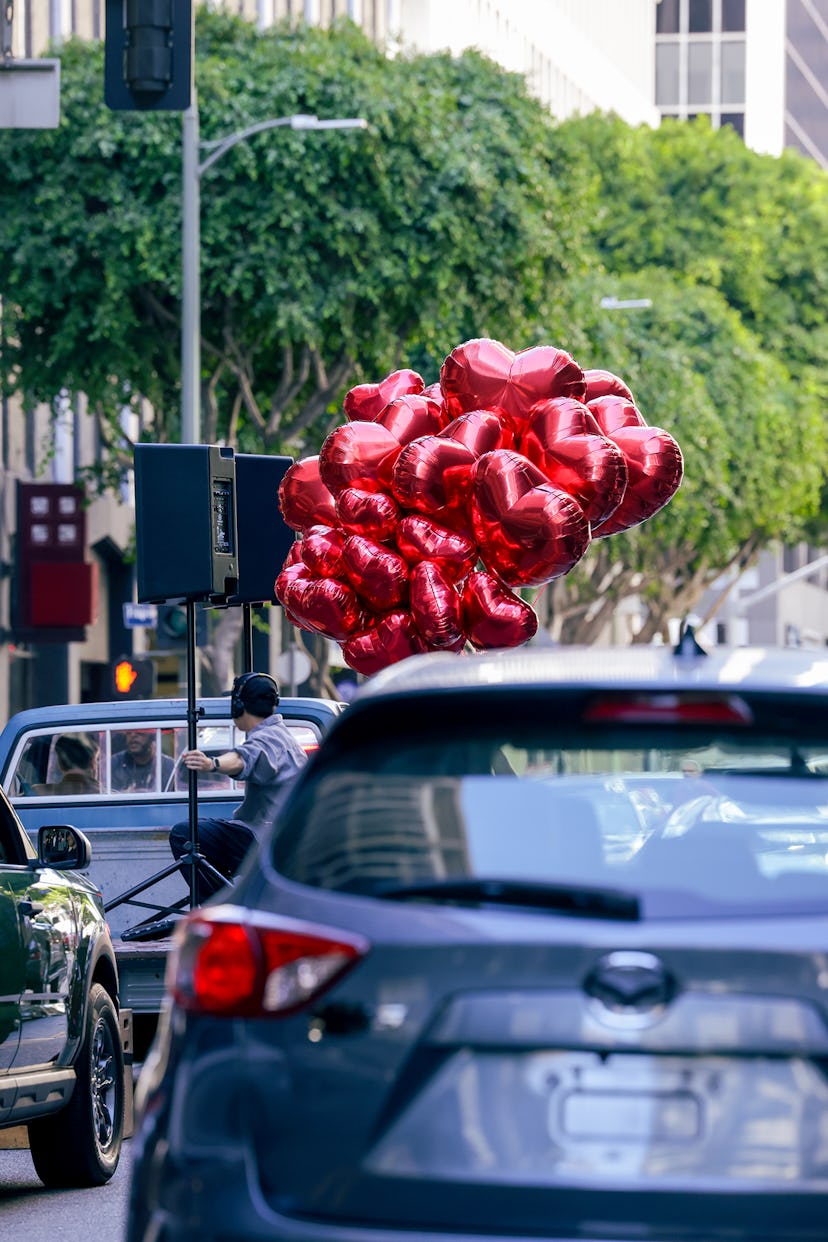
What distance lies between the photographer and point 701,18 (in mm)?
101875

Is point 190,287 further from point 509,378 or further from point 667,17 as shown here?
point 667,17

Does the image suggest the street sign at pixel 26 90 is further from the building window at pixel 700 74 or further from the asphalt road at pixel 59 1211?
the building window at pixel 700 74

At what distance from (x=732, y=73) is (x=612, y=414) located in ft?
286

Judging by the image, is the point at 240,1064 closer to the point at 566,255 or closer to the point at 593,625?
the point at 566,255

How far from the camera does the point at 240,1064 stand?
378 centimetres

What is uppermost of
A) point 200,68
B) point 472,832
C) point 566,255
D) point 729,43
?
point 729,43

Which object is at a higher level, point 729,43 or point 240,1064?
point 729,43

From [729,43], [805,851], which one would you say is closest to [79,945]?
[805,851]

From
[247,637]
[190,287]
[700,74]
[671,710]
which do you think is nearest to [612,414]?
[247,637]

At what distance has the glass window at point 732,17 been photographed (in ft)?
332

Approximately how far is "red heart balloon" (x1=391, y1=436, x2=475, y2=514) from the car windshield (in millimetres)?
10339

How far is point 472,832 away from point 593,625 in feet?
170

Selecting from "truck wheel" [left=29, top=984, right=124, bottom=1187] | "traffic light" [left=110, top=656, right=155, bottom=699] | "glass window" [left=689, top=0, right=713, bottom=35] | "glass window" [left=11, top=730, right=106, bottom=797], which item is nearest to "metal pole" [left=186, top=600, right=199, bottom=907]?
"glass window" [left=11, top=730, right=106, bottom=797]

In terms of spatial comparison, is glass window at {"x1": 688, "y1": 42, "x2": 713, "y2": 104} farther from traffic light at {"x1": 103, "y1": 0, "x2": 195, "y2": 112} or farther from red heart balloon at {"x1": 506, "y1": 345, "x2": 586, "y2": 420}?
traffic light at {"x1": 103, "y1": 0, "x2": 195, "y2": 112}
